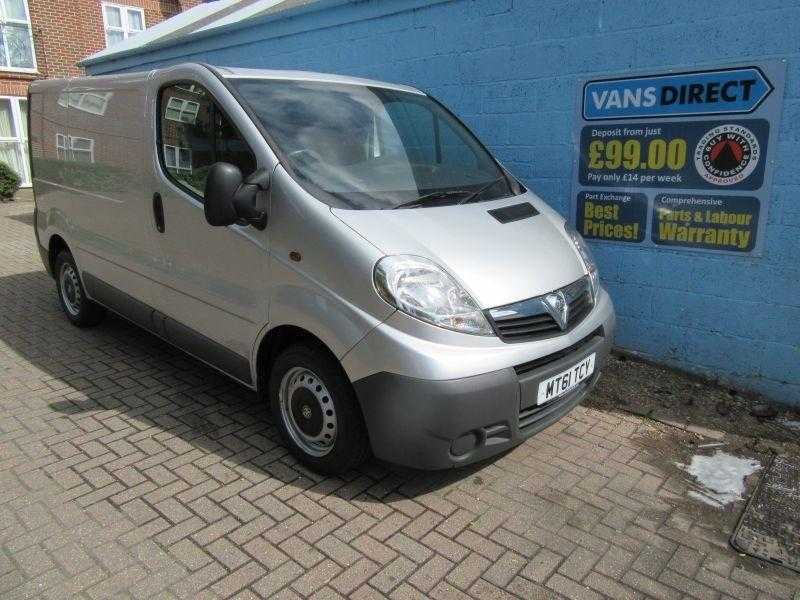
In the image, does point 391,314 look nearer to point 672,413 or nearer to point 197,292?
point 197,292

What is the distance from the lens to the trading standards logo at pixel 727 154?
3828mm

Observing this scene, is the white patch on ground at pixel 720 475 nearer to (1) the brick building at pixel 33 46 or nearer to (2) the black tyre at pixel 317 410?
(2) the black tyre at pixel 317 410

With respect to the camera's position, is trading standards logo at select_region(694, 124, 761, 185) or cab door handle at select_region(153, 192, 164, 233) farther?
trading standards logo at select_region(694, 124, 761, 185)

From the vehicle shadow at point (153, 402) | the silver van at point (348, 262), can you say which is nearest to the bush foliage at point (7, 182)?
the vehicle shadow at point (153, 402)

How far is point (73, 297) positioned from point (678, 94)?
5038 mm

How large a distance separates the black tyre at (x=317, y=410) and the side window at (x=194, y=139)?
101cm

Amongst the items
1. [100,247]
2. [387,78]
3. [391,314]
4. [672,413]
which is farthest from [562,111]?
[100,247]

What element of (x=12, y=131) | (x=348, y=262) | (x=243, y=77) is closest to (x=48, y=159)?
(x=243, y=77)

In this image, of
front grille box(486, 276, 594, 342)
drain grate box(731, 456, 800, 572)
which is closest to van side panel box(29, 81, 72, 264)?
front grille box(486, 276, 594, 342)

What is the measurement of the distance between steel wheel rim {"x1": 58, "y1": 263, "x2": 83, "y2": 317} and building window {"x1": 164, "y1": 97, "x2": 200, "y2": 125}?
223cm

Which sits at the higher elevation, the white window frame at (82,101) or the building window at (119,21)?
the building window at (119,21)

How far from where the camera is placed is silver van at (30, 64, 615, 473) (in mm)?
2633

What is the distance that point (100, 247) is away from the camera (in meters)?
4.54

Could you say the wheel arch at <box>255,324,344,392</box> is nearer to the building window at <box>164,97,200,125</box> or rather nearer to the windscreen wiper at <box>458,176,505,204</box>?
the windscreen wiper at <box>458,176,505,204</box>
